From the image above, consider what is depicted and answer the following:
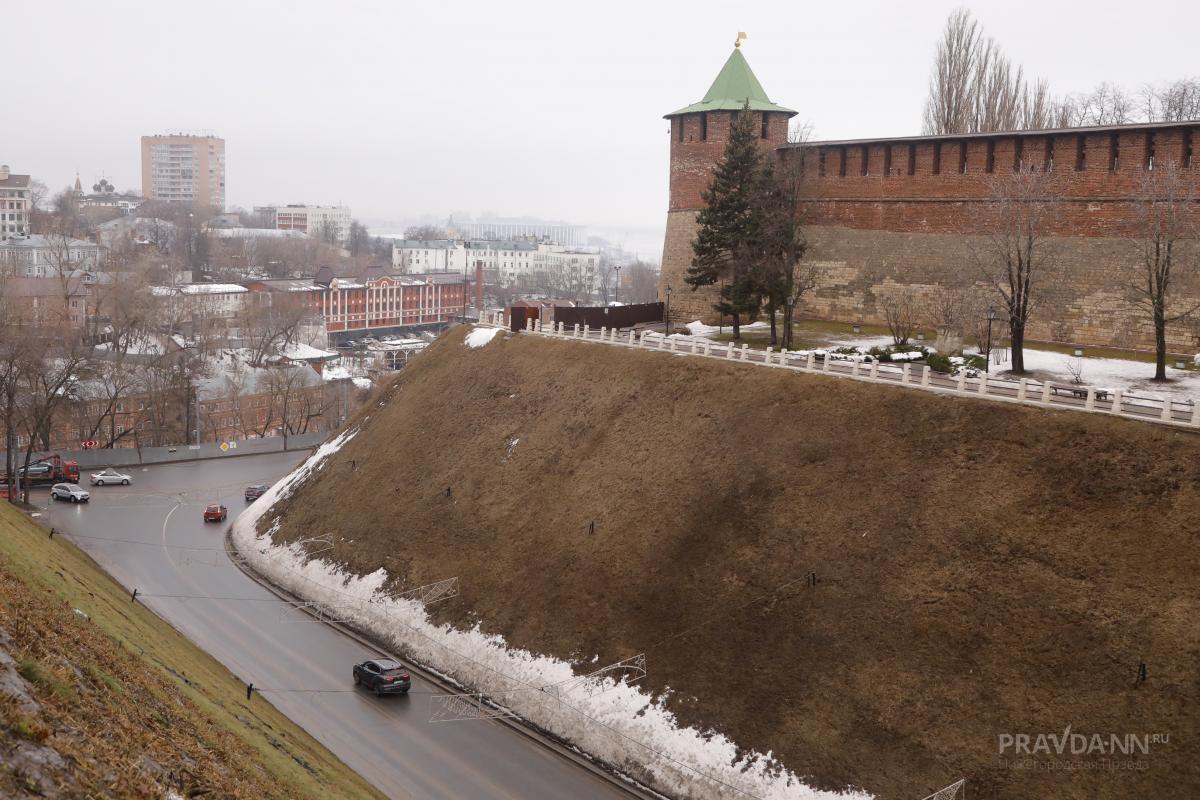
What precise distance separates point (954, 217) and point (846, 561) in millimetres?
16948

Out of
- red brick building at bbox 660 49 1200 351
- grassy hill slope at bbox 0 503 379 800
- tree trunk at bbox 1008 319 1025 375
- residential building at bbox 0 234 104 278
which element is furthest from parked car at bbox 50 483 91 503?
residential building at bbox 0 234 104 278

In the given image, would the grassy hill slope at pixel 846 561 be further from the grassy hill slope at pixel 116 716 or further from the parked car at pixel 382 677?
the grassy hill slope at pixel 116 716

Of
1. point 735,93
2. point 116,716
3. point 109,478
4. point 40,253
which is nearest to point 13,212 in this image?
point 40,253

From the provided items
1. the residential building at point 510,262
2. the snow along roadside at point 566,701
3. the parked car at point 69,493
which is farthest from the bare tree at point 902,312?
the residential building at point 510,262

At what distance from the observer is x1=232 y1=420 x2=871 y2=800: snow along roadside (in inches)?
654

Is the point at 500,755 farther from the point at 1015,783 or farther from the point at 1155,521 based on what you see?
the point at 1155,521

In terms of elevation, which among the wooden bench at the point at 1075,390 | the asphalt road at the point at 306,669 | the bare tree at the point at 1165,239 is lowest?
the asphalt road at the point at 306,669

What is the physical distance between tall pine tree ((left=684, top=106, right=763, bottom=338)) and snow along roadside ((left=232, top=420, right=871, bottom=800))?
15.4m

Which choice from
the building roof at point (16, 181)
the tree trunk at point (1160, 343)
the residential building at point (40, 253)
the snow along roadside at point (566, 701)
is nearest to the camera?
the snow along roadside at point (566, 701)

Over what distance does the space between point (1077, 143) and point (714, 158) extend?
44.1 feet

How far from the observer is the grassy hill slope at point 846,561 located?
15.3 m

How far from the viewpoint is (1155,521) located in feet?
54.7

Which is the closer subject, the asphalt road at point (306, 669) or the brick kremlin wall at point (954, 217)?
the asphalt road at point (306, 669)

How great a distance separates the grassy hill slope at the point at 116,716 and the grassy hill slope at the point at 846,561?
665cm
